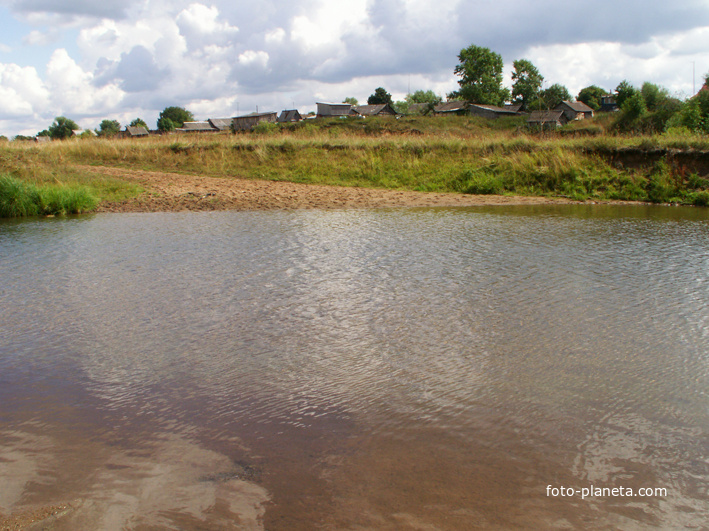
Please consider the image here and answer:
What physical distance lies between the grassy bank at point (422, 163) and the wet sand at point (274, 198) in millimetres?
1183

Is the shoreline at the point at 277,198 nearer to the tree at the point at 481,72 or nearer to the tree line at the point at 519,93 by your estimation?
the tree line at the point at 519,93

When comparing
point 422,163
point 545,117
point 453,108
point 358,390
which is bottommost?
point 358,390

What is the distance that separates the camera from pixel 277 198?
18.9m

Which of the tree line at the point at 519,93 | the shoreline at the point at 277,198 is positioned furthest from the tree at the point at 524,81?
the shoreline at the point at 277,198

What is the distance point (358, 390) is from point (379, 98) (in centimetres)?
9503

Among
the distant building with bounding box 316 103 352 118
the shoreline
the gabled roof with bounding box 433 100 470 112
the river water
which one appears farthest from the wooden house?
the river water

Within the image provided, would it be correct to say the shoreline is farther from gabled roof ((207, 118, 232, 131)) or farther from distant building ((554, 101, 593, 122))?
gabled roof ((207, 118, 232, 131))

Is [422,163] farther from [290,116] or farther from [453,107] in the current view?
[290,116]

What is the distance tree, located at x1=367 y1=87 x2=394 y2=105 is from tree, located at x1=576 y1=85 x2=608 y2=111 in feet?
117

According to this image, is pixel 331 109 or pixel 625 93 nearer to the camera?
pixel 625 93

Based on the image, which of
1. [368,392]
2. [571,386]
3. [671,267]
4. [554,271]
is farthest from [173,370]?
[671,267]

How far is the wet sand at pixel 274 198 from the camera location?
1794cm

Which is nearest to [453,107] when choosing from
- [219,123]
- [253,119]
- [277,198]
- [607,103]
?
[253,119]

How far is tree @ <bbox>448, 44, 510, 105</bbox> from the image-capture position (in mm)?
81625
